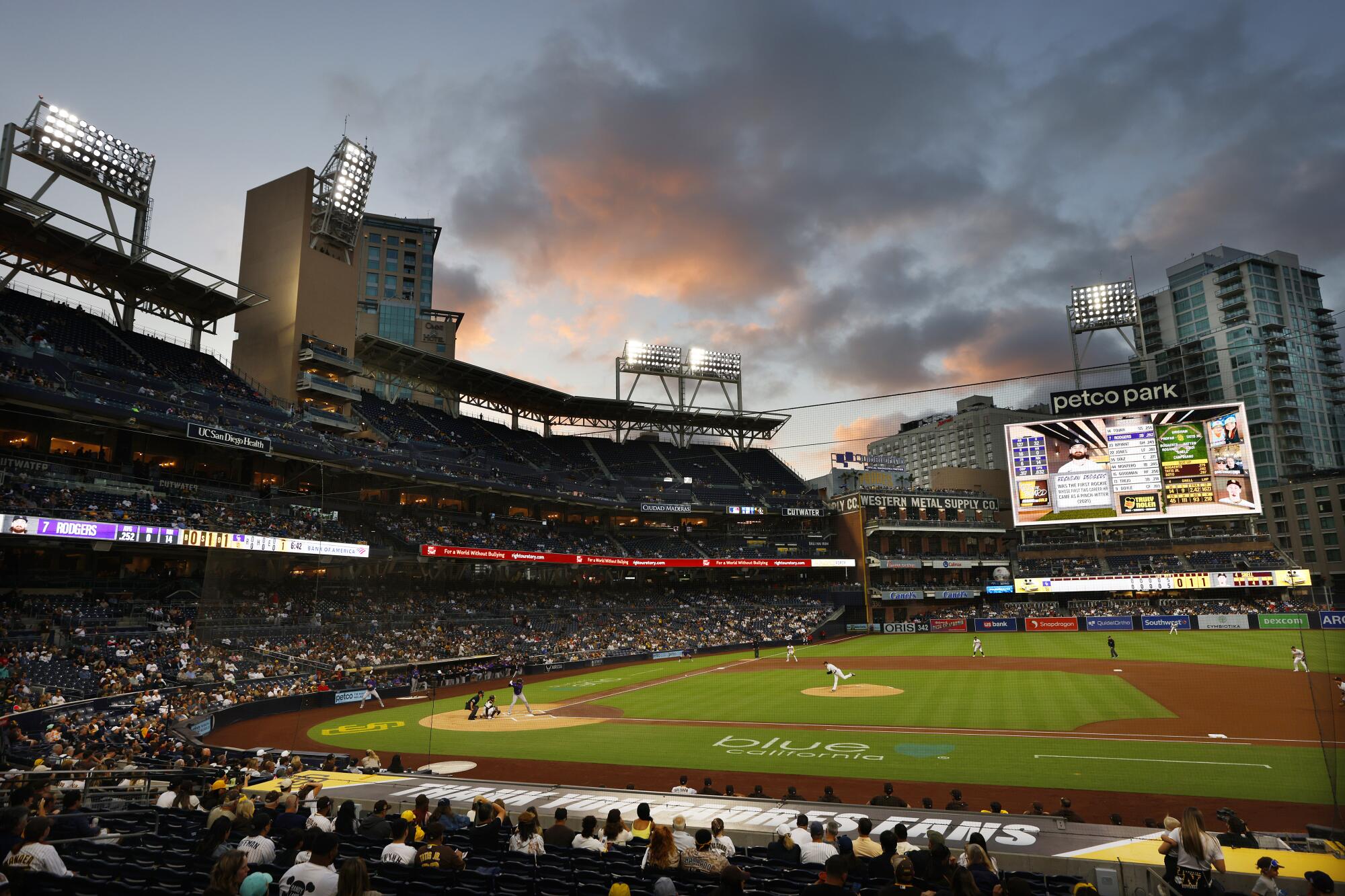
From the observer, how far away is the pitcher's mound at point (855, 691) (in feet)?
106

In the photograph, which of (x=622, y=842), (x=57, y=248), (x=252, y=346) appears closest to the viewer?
(x=622, y=842)

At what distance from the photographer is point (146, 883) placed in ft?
24.1

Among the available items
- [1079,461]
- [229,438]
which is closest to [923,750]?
[229,438]

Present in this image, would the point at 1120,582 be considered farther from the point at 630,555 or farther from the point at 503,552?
the point at 503,552

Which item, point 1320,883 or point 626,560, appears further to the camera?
point 626,560

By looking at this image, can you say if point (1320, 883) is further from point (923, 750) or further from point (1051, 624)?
point (1051, 624)

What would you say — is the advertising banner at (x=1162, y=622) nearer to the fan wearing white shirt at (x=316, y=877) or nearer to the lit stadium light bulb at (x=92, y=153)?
the fan wearing white shirt at (x=316, y=877)

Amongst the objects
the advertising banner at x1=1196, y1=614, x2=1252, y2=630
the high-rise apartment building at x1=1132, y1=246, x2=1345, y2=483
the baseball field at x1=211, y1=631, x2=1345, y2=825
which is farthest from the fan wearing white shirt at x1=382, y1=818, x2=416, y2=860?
the high-rise apartment building at x1=1132, y1=246, x2=1345, y2=483

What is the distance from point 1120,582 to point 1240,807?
56.1m

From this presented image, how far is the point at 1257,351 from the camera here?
93.8m

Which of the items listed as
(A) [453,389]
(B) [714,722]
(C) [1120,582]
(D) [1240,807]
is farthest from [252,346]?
(C) [1120,582]

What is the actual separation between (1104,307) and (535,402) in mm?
60384

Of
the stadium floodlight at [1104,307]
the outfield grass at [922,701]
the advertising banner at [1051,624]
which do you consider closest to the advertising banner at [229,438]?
the outfield grass at [922,701]

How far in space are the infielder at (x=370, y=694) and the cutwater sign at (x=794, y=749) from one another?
59.8 ft
